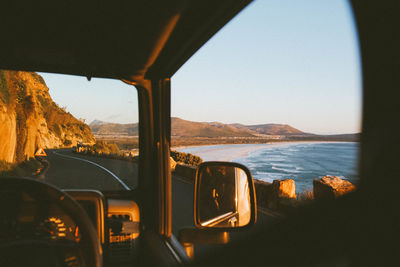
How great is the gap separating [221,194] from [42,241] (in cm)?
122

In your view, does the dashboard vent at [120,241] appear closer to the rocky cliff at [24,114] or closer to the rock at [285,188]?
the rocky cliff at [24,114]

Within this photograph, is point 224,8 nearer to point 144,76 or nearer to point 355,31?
point 355,31

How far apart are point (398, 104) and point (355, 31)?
0.72 feet

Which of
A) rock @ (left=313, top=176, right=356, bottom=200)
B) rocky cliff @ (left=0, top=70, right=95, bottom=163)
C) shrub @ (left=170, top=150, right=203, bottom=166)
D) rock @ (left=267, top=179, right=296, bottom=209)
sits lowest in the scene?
shrub @ (left=170, top=150, right=203, bottom=166)

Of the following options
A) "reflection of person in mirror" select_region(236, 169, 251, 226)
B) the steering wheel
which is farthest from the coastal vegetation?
Answer: "reflection of person in mirror" select_region(236, 169, 251, 226)

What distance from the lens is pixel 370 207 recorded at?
1.99 ft

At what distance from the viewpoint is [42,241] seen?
148 centimetres

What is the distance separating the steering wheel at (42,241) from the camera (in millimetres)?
1420

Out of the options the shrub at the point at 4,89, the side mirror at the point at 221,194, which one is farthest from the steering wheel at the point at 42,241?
the shrub at the point at 4,89

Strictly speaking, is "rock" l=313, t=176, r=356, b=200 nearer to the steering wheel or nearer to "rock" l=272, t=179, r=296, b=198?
the steering wheel

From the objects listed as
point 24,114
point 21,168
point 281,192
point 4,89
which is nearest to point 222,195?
point 21,168

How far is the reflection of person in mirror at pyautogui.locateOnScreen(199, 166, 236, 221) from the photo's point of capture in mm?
2180

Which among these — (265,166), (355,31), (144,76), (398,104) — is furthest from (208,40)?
(265,166)

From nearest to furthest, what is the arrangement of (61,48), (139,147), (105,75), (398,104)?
(398,104) → (61,48) → (105,75) → (139,147)
